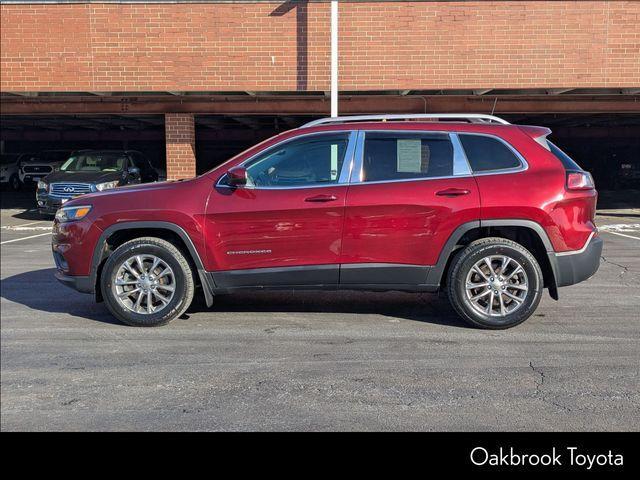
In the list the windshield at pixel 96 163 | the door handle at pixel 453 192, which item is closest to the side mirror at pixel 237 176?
the door handle at pixel 453 192

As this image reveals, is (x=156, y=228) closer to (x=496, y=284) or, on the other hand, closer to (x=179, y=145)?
(x=496, y=284)

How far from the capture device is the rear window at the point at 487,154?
6051 millimetres

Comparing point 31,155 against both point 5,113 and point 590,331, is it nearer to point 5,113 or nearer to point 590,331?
point 5,113

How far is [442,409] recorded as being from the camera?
420 cm

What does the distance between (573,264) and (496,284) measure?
2.35ft

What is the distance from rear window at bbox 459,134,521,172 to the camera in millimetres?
6051

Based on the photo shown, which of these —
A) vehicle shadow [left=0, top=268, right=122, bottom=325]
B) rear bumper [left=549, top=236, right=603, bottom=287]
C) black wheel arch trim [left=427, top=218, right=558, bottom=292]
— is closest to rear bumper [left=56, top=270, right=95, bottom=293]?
vehicle shadow [left=0, top=268, right=122, bottom=325]

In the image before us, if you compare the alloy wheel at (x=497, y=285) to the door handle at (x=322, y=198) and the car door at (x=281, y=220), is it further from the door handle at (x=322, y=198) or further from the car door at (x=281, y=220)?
the door handle at (x=322, y=198)

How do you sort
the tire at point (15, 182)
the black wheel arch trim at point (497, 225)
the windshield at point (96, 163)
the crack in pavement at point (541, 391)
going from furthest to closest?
the tire at point (15, 182) < the windshield at point (96, 163) < the black wheel arch trim at point (497, 225) < the crack in pavement at point (541, 391)

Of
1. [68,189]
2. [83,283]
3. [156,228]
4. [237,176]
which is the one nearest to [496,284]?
[237,176]

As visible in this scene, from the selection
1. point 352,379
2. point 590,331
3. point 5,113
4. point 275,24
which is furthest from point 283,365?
point 5,113

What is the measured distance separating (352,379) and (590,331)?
254 cm

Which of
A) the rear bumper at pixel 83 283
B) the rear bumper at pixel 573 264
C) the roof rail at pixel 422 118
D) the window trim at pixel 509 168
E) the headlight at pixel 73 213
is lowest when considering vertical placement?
the rear bumper at pixel 83 283

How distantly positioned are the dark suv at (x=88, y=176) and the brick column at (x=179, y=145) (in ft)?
4.78
